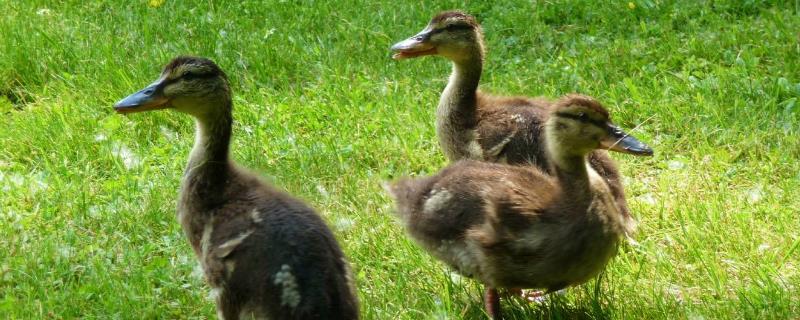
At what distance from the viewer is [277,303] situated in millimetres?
4266

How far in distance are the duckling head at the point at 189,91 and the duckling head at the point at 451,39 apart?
170 cm

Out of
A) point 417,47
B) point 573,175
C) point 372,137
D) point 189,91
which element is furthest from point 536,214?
point 372,137

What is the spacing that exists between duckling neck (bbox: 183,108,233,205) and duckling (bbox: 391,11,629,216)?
1495 millimetres

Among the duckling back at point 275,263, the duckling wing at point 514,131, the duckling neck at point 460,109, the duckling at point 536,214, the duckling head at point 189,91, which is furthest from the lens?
the duckling neck at point 460,109

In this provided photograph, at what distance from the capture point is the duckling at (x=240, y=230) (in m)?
4.29

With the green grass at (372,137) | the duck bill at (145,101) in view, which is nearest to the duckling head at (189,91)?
the duck bill at (145,101)

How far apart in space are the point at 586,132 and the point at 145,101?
2080 mm

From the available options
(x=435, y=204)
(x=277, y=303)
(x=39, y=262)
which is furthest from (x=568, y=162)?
(x=39, y=262)

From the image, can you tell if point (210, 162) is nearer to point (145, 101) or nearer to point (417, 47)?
point (145, 101)

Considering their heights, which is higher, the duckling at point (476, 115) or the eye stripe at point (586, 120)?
the eye stripe at point (586, 120)

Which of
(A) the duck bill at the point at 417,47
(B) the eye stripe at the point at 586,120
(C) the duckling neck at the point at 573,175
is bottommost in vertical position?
(A) the duck bill at the point at 417,47

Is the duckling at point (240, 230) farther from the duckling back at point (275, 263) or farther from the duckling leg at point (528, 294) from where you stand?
the duckling leg at point (528, 294)

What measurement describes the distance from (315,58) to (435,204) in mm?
3111

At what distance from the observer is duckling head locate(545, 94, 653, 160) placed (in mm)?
4988
